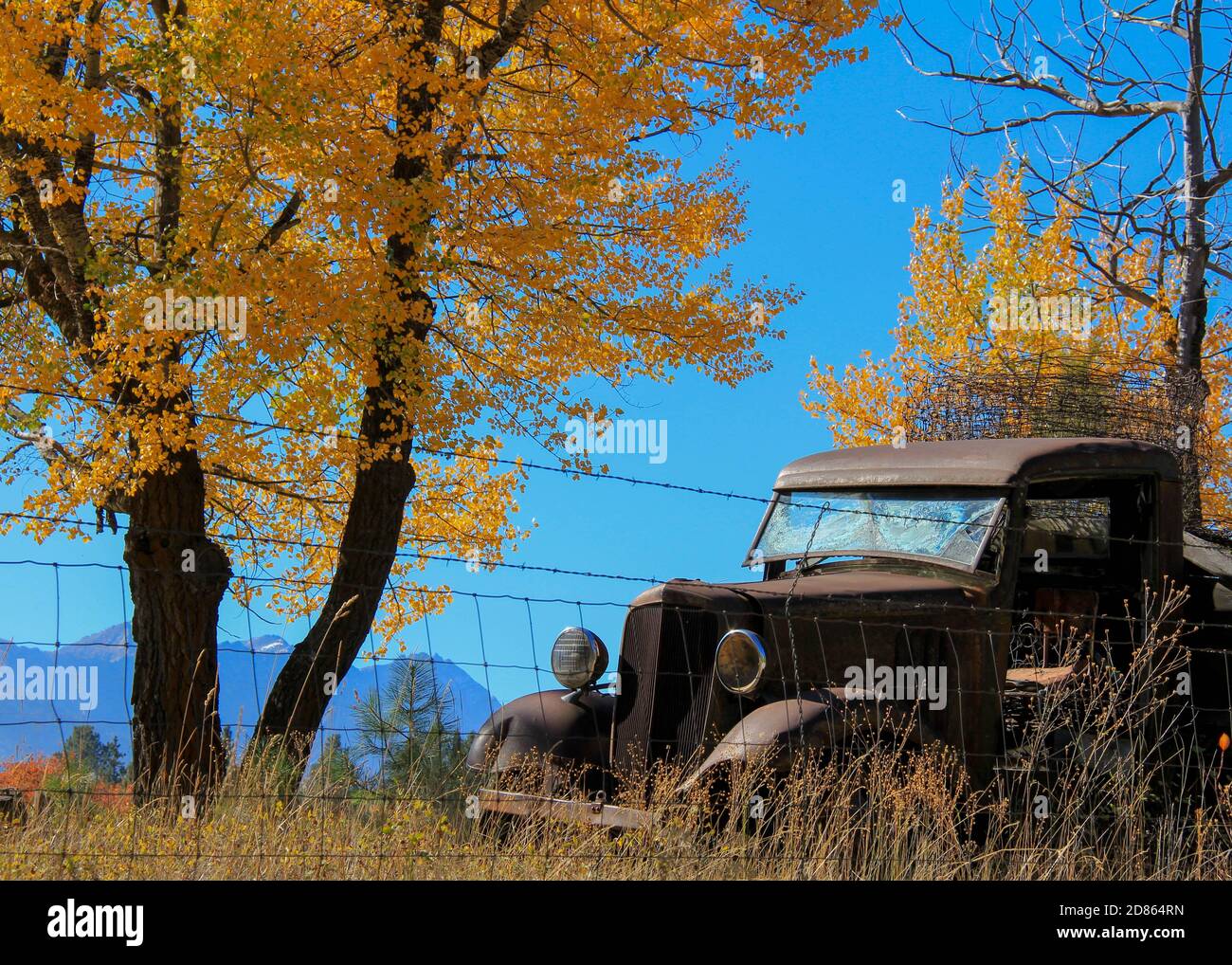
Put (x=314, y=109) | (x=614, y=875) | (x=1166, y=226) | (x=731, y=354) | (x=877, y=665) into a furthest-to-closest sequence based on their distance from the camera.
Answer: (x=1166, y=226) → (x=731, y=354) → (x=314, y=109) → (x=877, y=665) → (x=614, y=875)

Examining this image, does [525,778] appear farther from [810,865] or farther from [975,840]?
[975,840]

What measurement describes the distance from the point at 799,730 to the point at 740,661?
0.61m

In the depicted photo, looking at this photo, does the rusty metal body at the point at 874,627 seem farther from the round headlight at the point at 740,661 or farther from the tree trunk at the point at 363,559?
the tree trunk at the point at 363,559

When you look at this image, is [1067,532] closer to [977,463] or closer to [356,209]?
[977,463]

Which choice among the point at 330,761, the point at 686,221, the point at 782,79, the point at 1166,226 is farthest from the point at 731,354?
the point at 1166,226

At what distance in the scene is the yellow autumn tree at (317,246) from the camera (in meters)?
10.0

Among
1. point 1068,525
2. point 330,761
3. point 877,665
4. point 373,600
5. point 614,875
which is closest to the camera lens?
point 614,875

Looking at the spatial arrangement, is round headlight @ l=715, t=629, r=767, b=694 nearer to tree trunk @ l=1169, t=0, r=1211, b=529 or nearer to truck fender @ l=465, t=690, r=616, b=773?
truck fender @ l=465, t=690, r=616, b=773

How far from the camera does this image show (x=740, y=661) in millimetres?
6473

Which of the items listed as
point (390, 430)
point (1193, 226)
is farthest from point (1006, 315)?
point (390, 430)

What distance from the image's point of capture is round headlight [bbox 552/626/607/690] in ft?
24.2

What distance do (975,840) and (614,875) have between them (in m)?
2.33

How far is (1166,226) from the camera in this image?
17000 millimetres

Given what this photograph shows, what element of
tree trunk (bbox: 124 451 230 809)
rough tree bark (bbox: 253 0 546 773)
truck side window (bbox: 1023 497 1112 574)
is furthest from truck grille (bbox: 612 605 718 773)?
tree trunk (bbox: 124 451 230 809)
